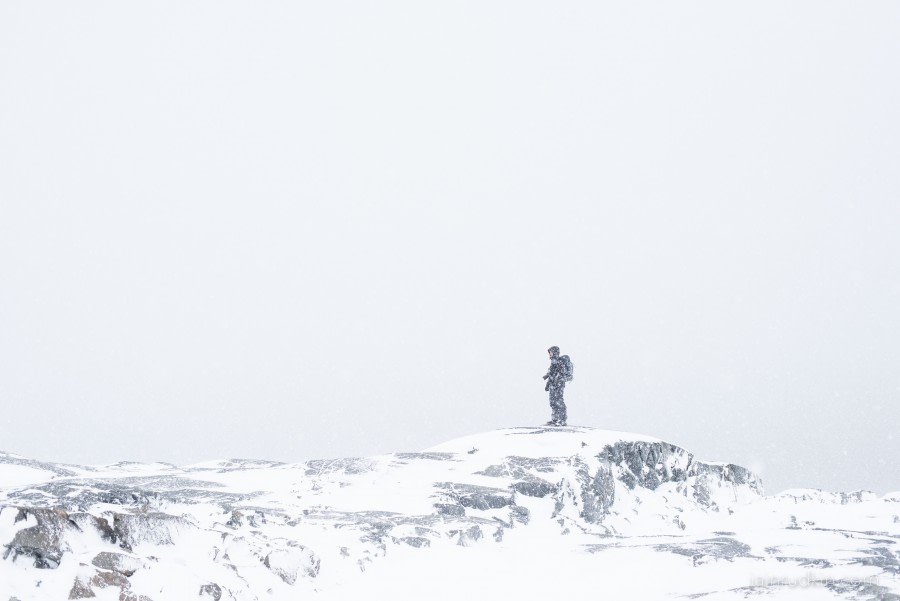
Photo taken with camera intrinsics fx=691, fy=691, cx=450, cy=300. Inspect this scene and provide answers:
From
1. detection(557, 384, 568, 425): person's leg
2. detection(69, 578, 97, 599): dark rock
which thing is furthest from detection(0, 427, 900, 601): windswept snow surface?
detection(557, 384, 568, 425): person's leg

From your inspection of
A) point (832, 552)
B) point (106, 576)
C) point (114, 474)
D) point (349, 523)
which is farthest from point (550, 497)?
point (114, 474)

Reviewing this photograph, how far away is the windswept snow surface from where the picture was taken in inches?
286

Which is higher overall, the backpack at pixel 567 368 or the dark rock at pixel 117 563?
the backpack at pixel 567 368

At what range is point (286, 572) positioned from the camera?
8.57 m

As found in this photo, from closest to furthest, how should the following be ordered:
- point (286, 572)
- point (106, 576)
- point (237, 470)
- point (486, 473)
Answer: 1. point (106, 576)
2. point (286, 572)
3. point (486, 473)
4. point (237, 470)

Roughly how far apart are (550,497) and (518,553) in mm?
4222

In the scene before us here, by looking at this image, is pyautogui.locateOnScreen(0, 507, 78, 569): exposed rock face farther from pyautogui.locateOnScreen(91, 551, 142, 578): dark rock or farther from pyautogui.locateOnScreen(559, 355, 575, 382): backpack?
pyautogui.locateOnScreen(559, 355, 575, 382): backpack

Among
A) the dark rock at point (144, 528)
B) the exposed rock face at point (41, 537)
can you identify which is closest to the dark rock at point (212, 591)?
the dark rock at point (144, 528)

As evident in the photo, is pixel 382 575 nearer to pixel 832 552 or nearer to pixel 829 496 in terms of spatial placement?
pixel 832 552

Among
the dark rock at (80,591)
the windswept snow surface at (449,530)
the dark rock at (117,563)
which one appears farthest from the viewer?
the windswept snow surface at (449,530)

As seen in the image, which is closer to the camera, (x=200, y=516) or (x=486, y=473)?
(x=200, y=516)

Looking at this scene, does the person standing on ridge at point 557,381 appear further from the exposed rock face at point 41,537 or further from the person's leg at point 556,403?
the exposed rock face at point 41,537

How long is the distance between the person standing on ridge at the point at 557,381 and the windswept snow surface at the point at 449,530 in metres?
1.53

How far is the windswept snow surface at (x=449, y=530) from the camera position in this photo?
7.25 metres
